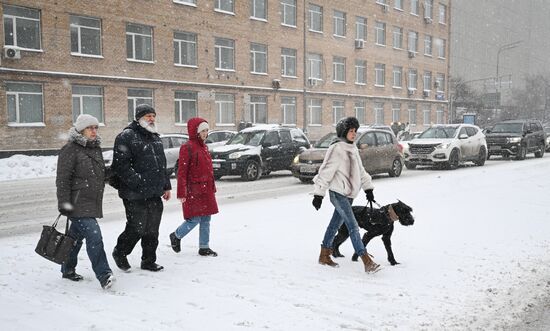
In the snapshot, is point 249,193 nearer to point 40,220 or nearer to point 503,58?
point 40,220

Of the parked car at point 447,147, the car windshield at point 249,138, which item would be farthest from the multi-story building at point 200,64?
the parked car at point 447,147

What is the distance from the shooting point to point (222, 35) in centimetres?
3153

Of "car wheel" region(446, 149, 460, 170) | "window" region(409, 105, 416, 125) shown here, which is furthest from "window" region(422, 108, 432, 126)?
"car wheel" region(446, 149, 460, 170)

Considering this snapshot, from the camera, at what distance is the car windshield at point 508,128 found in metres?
24.6

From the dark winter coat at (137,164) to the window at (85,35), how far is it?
2188 centimetres

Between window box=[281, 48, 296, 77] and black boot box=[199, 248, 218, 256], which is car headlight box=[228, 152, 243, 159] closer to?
black boot box=[199, 248, 218, 256]

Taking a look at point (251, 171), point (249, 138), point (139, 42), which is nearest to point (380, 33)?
point (139, 42)

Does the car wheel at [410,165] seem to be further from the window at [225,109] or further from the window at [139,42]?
the window at [139,42]

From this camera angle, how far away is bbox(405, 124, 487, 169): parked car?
1894cm

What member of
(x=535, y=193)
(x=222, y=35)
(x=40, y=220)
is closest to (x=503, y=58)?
(x=222, y=35)

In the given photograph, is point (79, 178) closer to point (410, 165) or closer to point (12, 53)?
point (410, 165)

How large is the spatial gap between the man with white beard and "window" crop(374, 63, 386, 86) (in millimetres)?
41051

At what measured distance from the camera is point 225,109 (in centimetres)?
3225

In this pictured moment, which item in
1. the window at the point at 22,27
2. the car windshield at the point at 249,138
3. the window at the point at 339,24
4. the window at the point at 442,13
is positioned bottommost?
the car windshield at the point at 249,138
